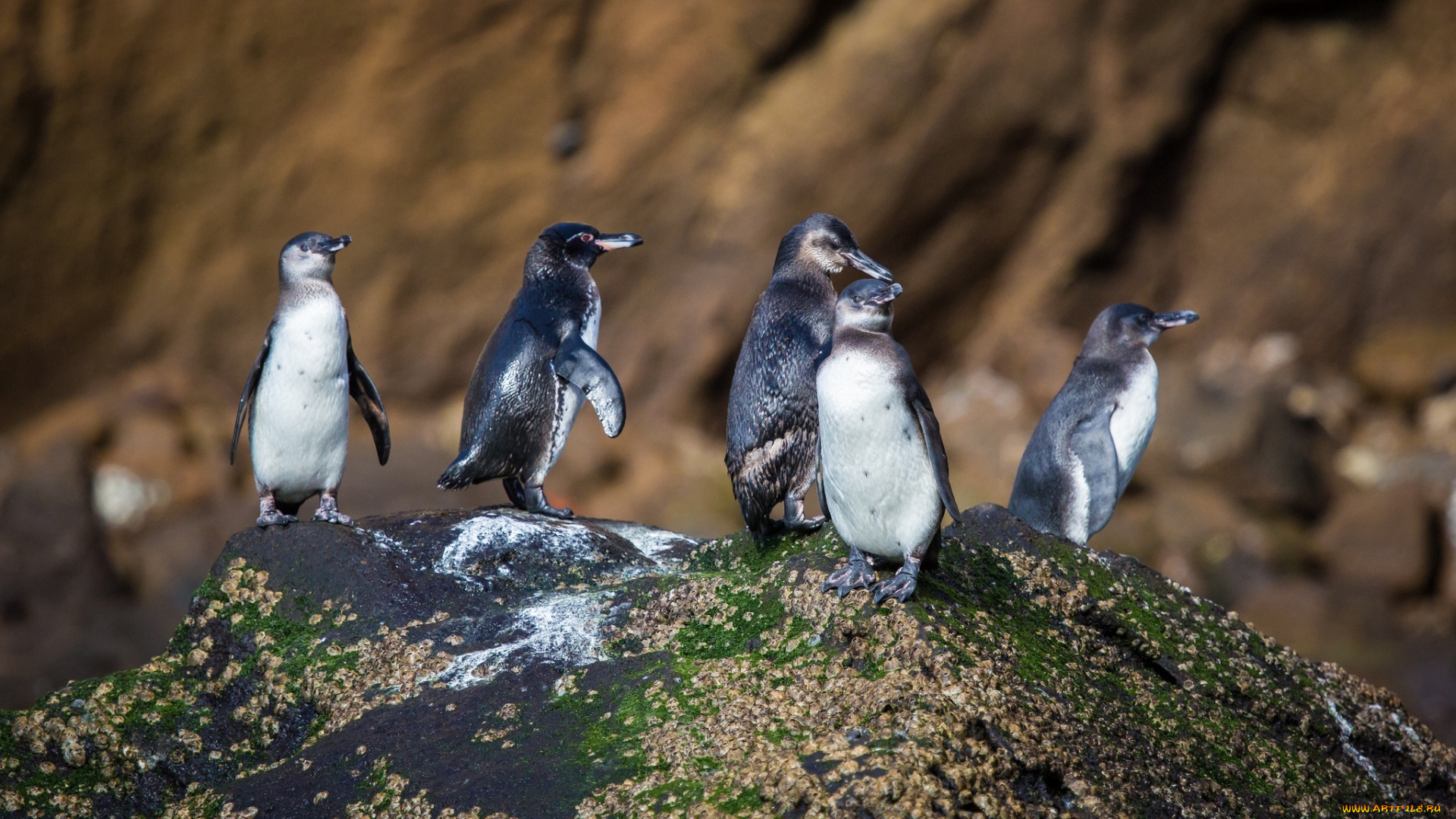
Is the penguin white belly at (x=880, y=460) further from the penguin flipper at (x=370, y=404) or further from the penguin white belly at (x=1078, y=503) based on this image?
the penguin flipper at (x=370, y=404)

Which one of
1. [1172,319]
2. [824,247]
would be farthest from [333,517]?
[1172,319]

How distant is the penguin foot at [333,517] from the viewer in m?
5.03

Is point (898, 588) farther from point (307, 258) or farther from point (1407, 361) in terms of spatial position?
point (1407, 361)

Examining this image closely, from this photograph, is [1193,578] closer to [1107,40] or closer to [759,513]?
[1107,40]

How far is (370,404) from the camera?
5.68 meters

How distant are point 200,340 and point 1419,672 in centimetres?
1176

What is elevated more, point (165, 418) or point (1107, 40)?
point (1107, 40)

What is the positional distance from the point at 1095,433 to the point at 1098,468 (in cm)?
18

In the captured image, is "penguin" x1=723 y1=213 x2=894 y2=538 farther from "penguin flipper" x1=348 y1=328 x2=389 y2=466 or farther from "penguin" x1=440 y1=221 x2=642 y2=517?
"penguin flipper" x1=348 y1=328 x2=389 y2=466

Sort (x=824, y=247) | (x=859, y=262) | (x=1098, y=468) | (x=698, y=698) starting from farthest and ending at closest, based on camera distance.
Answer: (x=1098, y=468)
(x=824, y=247)
(x=859, y=262)
(x=698, y=698)

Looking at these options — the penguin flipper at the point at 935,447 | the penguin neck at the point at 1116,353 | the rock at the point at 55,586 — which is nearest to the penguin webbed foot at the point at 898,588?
the penguin flipper at the point at 935,447

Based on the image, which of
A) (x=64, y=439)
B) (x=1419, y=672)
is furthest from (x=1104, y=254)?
(x=64, y=439)

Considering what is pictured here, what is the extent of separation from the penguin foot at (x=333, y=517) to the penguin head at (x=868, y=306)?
228 cm

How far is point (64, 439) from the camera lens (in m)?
12.1
